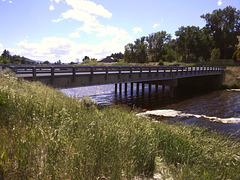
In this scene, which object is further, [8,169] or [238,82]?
[238,82]

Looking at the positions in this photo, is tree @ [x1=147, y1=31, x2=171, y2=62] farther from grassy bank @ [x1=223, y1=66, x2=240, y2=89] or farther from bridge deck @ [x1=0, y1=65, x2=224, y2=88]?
bridge deck @ [x1=0, y1=65, x2=224, y2=88]

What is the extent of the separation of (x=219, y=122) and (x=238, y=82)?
2807 centimetres

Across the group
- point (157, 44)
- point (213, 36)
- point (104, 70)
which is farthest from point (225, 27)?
point (104, 70)

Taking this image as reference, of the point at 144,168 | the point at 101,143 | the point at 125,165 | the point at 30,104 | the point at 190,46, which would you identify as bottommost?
the point at 144,168

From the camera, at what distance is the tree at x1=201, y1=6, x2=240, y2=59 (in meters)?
69.4

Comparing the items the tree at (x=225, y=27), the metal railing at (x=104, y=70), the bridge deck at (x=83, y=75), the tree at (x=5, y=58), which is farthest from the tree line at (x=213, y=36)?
the tree at (x=5, y=58)

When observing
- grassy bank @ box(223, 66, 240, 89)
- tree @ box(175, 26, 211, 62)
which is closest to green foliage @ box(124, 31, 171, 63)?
tree @ box(175, 26, 211, 62)

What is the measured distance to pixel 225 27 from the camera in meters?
70.9

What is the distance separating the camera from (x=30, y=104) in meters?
5.45

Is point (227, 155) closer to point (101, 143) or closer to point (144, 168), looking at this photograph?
point (144, 168)

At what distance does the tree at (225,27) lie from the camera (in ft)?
228

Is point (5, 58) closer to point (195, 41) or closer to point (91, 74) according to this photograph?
point (91, 74)

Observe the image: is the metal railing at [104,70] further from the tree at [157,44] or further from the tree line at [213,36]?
the tree at [157,44]

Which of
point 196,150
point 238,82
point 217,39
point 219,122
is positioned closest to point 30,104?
point 196,150
